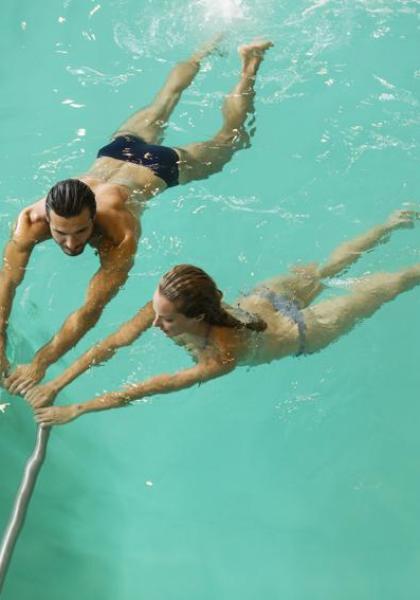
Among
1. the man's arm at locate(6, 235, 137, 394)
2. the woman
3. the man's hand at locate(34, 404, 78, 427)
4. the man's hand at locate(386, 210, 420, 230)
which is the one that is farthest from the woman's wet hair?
the man's hand at locate(386, 210, 420, 230)

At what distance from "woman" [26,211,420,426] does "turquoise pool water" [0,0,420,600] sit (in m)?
0.69

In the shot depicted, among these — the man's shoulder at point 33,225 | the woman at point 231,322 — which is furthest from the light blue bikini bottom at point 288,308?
the man's shoulder at point 33,225

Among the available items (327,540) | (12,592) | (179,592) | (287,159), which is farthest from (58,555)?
(287,159)

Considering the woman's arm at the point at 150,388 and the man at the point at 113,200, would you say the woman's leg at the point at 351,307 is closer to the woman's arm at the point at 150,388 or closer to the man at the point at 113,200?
the woman's arm at the point at 150,388

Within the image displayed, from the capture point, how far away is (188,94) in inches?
238

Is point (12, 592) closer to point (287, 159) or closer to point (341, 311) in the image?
point (341, 311)

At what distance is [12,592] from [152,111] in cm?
303

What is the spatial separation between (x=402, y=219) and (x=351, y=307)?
3.63ft

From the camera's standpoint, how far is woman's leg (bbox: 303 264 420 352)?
421 cm

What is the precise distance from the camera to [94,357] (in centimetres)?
377

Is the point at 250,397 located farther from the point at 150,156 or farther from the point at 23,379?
the point at 23,379

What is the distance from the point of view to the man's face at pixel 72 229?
349cm

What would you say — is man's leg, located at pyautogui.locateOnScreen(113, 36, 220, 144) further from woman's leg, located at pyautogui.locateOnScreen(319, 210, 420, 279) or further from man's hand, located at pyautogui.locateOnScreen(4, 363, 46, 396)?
man's hand, located at pyautogui.locateOnScreen(4, 363, 46, 396)

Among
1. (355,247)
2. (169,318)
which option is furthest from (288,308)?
(169,318)
